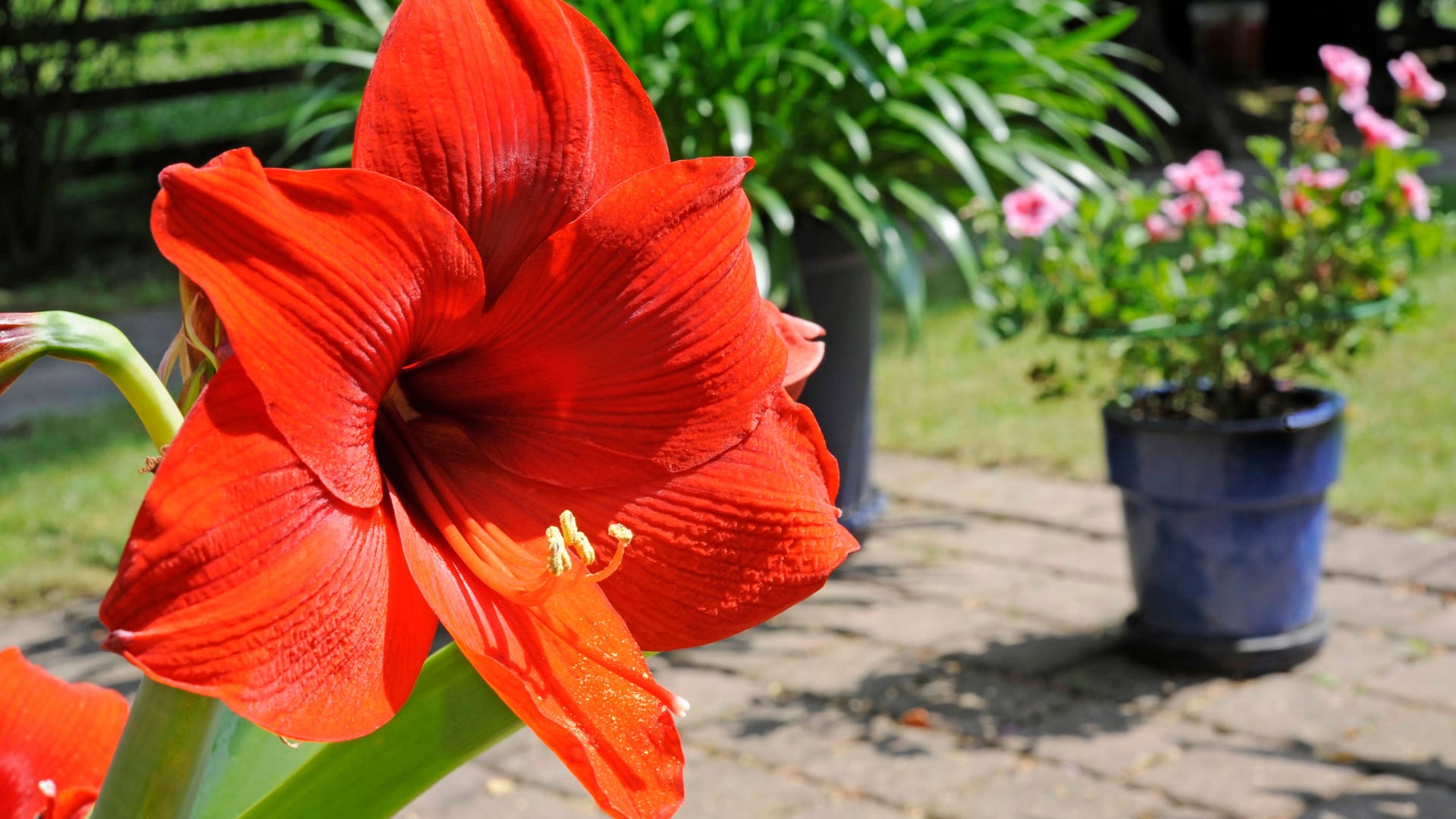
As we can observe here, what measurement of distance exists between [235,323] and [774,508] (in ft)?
0.52

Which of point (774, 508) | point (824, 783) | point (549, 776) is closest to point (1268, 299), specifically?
point (824, 783)

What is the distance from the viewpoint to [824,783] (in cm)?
264

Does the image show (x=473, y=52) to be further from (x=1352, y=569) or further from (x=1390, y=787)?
(x=1352, y=569)

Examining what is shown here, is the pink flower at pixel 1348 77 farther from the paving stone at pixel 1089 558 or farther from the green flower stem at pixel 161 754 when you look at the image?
the green flower stem at pixel 161 754

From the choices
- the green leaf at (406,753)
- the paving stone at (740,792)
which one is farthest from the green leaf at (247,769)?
the paving stone at (740,792)

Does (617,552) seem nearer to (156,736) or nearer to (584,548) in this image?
(584,548)

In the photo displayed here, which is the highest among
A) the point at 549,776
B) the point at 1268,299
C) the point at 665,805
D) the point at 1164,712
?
the point at 665,805

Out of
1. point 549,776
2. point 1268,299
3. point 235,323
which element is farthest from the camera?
point 1268,299

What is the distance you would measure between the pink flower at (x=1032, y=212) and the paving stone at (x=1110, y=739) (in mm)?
943

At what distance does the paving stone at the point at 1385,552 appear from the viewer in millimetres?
3496

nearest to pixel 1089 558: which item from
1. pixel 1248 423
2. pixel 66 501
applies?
pixel 1248 423

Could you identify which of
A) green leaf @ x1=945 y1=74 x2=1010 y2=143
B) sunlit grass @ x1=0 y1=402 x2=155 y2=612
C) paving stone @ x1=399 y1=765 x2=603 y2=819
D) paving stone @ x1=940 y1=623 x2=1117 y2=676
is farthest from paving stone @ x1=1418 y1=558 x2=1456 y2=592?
sunlit grass @ x1=0 y1=402 x2=155 y2=612

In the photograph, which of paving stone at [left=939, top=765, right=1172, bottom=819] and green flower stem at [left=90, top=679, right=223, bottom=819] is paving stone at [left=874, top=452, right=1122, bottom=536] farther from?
green flower stem at [left=90, top=679, right=223, bottom=819]

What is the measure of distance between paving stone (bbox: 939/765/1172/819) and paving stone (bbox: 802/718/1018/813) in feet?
0.13
